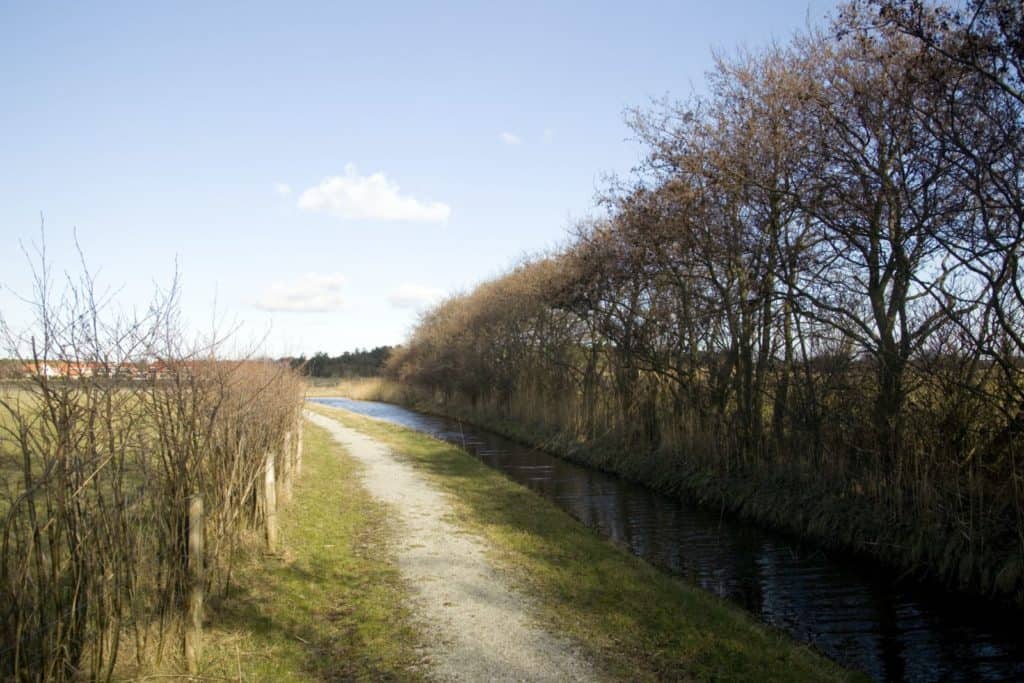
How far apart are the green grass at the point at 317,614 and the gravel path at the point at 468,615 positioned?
23 cm

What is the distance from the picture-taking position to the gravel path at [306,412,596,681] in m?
6.36

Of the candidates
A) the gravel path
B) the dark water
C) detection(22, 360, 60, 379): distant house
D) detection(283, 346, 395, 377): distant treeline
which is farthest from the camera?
detection(283, 346, 395, 377): distant treeline

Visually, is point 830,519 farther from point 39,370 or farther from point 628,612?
point 39,370

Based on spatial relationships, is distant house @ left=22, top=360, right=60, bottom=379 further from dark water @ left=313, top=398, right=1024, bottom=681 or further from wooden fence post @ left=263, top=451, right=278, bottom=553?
dark water @ left=313, top=398, right=1024, bottom=681

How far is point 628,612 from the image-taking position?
8.05 m

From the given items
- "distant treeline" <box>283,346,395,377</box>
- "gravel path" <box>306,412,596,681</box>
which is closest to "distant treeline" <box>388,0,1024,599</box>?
"gravel path" <box>306,412,596,681</box>

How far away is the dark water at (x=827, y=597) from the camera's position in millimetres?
8008

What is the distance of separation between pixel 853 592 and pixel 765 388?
6931 millimetres

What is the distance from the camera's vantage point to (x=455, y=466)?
19672mm

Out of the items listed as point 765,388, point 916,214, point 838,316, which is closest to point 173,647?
point 916,214

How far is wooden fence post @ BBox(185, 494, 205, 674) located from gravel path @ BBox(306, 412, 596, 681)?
1903mm

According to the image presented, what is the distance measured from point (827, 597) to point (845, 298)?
19.1 ft

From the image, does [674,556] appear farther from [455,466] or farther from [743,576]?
[455,466]

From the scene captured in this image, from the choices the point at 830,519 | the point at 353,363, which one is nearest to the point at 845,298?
the point at 830,519
